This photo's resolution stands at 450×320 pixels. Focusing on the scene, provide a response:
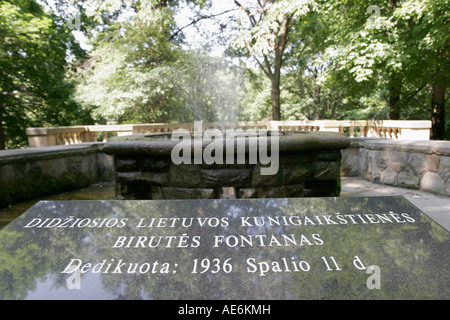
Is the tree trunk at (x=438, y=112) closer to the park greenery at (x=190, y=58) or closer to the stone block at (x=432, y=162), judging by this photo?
the park greenery at (x=190, y=58)

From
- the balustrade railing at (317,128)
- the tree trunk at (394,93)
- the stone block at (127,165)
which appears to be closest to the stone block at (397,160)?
the balustrade railing at (317,128)

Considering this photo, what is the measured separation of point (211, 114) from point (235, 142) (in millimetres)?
10782

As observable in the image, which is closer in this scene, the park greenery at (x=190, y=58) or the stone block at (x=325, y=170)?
the stone block at (x=325, y=170)

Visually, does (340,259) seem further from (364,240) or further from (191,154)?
(191,154)

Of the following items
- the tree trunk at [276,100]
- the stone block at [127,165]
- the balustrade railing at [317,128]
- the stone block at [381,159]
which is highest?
the tree trunk at [276,100]

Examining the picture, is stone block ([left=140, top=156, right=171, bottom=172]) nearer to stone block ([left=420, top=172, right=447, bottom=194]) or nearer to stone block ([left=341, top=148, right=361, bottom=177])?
stone block ([left=420, top=172, right=447, bottom=194])

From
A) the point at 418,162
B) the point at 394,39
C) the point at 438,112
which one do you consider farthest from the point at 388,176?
the point at 438,112

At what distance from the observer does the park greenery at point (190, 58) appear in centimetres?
807

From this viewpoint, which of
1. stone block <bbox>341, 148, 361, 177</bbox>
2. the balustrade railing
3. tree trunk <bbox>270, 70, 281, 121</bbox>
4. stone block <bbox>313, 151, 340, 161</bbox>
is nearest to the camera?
stone block <bbox>313, 151, 340, 161</bbox>

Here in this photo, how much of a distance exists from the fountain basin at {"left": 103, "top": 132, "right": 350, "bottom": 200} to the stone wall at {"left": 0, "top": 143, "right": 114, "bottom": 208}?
219 cm

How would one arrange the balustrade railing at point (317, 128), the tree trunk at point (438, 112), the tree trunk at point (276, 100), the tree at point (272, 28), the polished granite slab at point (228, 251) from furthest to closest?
the tree trunk at point (276, 100) < the tree trunk at point (438, 112) < the tree at point (272, 28) < the balustrade railing at point (317, 128) < the polished granite slab at point (228, 251)

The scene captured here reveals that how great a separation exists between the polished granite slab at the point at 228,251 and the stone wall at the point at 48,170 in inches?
125

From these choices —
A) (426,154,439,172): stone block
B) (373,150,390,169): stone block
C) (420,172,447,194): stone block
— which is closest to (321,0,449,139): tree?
(373,150,390,169): stone block

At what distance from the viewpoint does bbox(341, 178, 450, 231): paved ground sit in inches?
133
